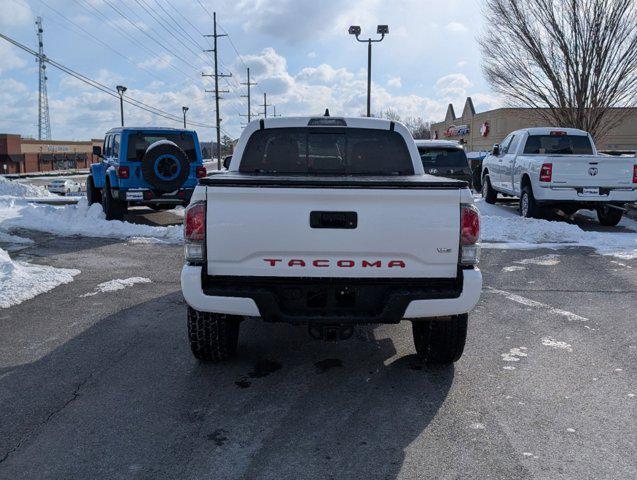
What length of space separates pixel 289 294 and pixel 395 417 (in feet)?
3.40

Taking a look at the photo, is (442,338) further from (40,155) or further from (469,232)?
(40,155)

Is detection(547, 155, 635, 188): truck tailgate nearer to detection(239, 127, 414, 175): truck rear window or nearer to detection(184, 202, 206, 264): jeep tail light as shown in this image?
detection(239, 127, 414, 175): truck rear window

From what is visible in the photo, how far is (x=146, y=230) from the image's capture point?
11719 mm

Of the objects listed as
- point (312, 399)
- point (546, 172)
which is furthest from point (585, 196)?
point (312, 399)

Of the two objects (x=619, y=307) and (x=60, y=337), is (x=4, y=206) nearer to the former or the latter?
(x=60, y=337)

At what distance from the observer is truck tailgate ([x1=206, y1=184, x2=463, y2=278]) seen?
151 inches

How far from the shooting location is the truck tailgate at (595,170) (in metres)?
11.9

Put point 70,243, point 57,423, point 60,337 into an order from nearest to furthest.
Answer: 1. point 57,423
2. point 60,337
3. point 70,243

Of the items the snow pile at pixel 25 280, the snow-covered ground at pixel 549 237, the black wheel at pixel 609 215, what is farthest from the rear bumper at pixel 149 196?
the black wheel at pixel 609 215

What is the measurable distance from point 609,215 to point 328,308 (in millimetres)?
10990

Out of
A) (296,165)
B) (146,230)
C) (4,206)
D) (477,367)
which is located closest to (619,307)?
(477,367)

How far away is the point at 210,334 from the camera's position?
446cm

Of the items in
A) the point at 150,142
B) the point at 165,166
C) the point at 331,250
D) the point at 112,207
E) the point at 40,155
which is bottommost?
the point at 112,207

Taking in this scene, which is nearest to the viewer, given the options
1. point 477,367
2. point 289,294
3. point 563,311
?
point 289,294
